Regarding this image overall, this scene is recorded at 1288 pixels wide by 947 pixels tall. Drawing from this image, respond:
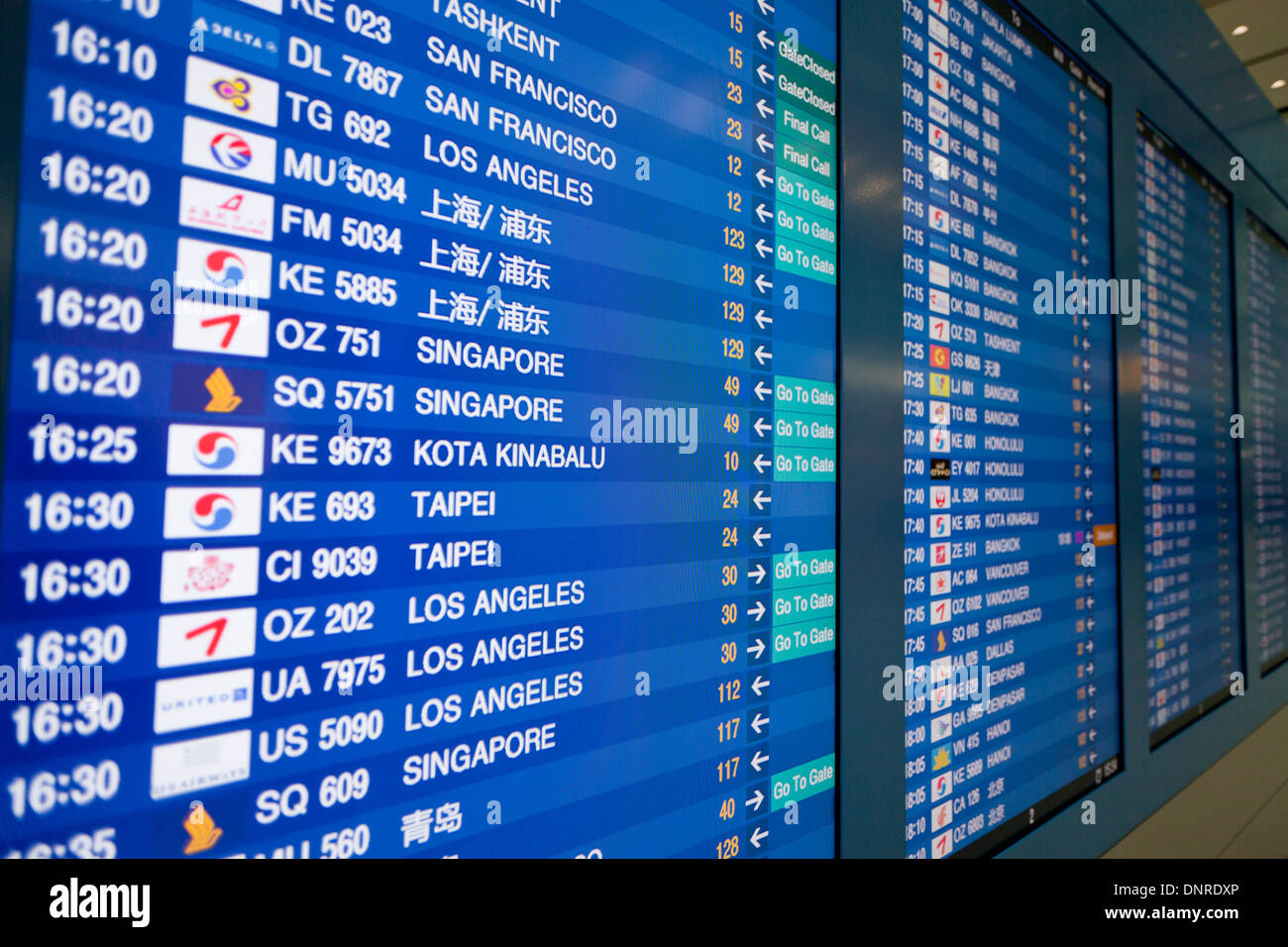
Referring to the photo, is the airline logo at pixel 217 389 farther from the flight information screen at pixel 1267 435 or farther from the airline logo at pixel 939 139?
the flight information screen at pixel 1267 435

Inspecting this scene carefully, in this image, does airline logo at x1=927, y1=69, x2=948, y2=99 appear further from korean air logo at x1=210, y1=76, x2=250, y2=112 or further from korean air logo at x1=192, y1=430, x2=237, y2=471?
korean air logo at x1=192, y1=430, x2=237, y2=471

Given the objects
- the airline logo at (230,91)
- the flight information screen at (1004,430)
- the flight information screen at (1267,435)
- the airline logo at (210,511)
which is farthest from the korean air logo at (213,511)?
the flight information screen at (1267,435)

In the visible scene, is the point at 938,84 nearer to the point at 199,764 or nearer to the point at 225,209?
the point at 225,209

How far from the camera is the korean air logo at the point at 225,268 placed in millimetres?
479

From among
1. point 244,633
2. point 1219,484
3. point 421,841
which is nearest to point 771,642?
point 421,841

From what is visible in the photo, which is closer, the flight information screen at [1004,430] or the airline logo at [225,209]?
the airline logo at [225,209]

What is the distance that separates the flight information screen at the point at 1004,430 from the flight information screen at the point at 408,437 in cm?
30

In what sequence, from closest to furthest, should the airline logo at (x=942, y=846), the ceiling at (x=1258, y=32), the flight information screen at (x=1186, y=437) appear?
1. the airline logo at (x=942, y=846)
2. the flight information screen at (x=1186, y=437)
3. the ceiling at (x=1258, y=32)

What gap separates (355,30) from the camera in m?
0.55

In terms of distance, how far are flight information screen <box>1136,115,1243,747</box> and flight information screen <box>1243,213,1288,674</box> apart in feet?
0.83

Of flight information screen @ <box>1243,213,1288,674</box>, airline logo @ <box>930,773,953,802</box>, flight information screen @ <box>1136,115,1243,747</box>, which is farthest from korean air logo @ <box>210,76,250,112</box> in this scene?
flight information screen @ <box>1243,213,1288,674</box>

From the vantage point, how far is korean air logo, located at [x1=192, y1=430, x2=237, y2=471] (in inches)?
18.7
